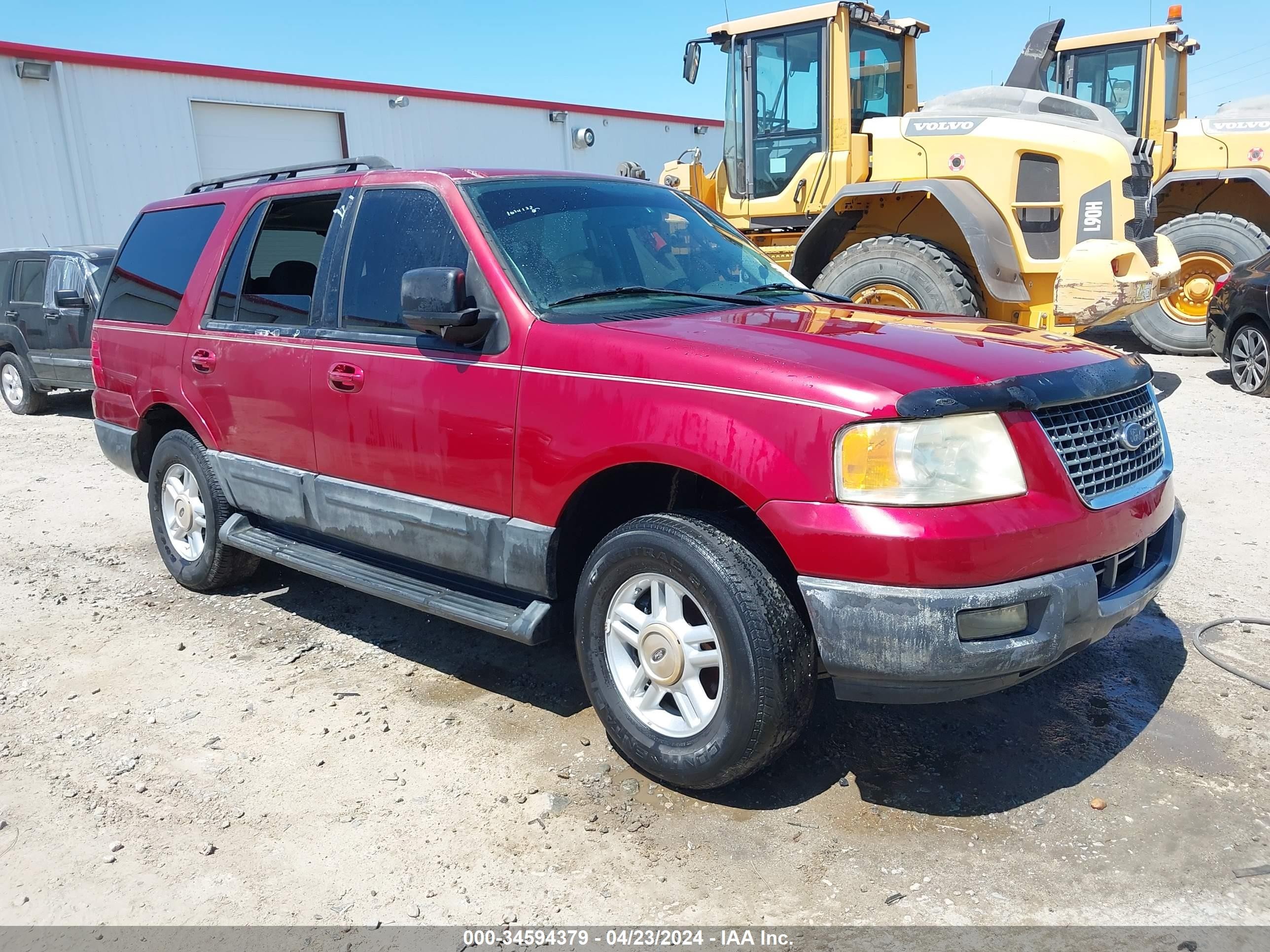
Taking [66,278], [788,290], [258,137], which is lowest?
[788,290]

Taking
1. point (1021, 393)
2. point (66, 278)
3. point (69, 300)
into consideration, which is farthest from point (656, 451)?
point (66, 278)

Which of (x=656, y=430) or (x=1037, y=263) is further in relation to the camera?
(x=1037, y=263)

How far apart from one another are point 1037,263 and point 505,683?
264 inches

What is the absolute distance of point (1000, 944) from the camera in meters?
2.42

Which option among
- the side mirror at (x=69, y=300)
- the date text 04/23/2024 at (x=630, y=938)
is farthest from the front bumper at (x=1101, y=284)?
the side mirror at (x=69, y=300)

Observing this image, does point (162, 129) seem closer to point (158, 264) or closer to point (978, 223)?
point (158, 264)

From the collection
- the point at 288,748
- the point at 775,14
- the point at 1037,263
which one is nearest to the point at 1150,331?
the point at 1037,263

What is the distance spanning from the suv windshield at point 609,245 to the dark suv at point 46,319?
8296 millimetres

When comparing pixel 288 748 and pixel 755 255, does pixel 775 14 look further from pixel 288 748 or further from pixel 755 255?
pixel 288 748

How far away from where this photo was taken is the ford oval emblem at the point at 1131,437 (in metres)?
3.01

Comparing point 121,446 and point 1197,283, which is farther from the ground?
point 1197,283

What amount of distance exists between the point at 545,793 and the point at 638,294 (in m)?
1.84

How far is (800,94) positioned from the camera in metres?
9.34

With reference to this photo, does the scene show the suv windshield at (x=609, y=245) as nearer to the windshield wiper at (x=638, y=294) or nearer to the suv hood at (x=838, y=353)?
the windshield wiper at (x=638, y=294)
